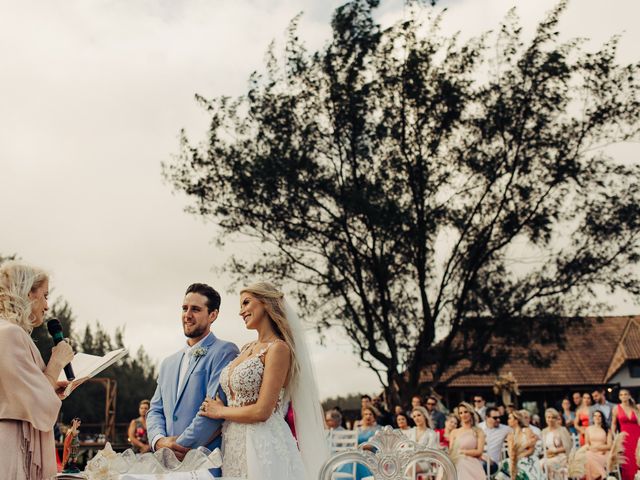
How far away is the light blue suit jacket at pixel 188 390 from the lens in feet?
13.4

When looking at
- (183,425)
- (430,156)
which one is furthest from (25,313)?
(430,156)

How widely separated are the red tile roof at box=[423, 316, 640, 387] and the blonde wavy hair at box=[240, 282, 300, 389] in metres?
31.5

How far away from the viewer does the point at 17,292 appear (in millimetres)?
3307

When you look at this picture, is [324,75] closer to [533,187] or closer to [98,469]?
[533,187]

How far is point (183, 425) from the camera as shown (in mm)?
4051

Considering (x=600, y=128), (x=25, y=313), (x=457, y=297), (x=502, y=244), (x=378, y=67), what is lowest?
(x=25, y=313)

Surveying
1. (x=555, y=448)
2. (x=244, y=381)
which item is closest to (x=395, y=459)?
(x=244, y=381)

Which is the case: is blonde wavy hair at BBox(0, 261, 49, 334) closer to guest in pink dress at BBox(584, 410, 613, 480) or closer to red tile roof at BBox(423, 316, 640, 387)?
guest in pink dress at BBox(584, 410, 613, 480)

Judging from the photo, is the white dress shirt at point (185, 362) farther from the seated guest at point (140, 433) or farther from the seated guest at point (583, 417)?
the seated guest at point (583, 417)

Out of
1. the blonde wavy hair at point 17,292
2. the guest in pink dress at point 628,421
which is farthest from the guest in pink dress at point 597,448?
the blonde wavy hair at point 17,292

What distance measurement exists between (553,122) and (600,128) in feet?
4.18

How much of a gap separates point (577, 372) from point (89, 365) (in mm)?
37942

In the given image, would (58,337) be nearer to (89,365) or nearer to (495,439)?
(89,365)

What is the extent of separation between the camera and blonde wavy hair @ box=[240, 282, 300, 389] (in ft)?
13.5
